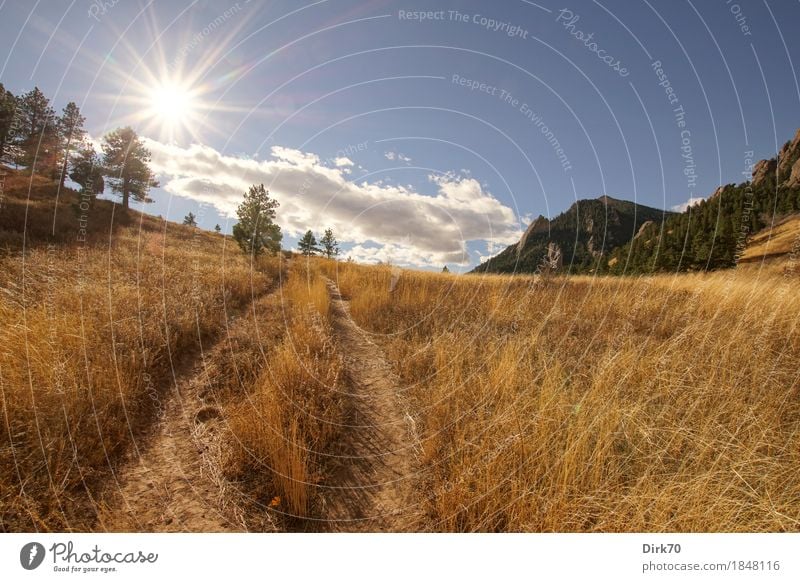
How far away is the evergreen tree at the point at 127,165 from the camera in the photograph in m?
29.2

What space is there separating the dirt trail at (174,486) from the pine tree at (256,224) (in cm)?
1354

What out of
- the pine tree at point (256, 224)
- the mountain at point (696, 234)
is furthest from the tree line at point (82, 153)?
the mountain at point (696, 234)

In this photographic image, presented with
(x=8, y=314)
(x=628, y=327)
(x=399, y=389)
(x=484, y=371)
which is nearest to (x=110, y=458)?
(x=399, y=389)

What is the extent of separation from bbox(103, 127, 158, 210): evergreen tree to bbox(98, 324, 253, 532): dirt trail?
1354 inches

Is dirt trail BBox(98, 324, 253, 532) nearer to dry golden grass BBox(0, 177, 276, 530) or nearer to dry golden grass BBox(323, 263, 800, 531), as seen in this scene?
dry golden grass BBox(0, 177, 276, 530)

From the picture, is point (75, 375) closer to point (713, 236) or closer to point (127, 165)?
point (127, 165)

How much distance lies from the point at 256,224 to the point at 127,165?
23931mm

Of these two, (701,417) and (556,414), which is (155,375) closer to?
(556,414)

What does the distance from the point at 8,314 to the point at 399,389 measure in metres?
5.93

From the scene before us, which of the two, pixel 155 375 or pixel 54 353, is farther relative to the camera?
pixel 155 375

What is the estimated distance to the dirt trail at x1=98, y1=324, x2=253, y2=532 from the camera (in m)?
2.41

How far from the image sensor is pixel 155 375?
4473 mm

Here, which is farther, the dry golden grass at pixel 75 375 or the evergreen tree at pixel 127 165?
the evergreen tree at pixel 127 165

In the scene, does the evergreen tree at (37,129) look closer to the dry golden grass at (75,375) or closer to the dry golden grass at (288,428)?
the dry golden grass at (75,375)
